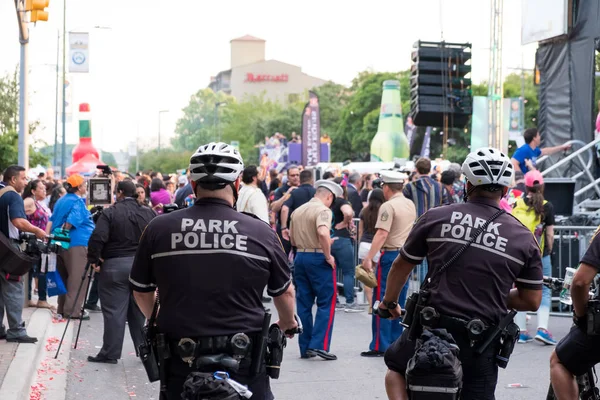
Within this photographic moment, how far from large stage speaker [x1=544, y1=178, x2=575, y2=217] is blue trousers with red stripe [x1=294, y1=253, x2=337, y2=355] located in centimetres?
594

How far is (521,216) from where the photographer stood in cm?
1139

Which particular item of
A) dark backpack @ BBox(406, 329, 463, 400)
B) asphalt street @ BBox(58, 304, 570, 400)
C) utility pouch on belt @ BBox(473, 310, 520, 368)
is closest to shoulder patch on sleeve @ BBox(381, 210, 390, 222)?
asphalt street @ BBox(58, 304, 570, 400)

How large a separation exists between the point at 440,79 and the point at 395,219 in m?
14.1

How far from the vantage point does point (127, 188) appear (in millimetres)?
10961

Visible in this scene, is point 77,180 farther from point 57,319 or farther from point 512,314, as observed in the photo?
point 512,314

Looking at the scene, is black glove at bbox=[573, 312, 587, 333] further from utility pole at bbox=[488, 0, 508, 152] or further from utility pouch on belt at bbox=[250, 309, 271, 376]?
utility pole at bbox=[488, 0, 508, 152]

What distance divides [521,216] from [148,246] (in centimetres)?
738

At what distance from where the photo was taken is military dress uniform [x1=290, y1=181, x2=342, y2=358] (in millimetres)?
10688

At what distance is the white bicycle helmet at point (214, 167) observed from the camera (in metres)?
4.82

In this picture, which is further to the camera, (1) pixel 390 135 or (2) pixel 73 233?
(1) pixel 390 135

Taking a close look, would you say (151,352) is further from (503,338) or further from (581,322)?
(581,322)

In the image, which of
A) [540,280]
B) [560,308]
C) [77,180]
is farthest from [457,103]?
[540,280]

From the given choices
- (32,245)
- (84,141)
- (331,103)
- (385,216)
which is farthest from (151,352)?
(331,103)

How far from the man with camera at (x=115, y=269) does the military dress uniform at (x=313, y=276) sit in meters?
1.74
